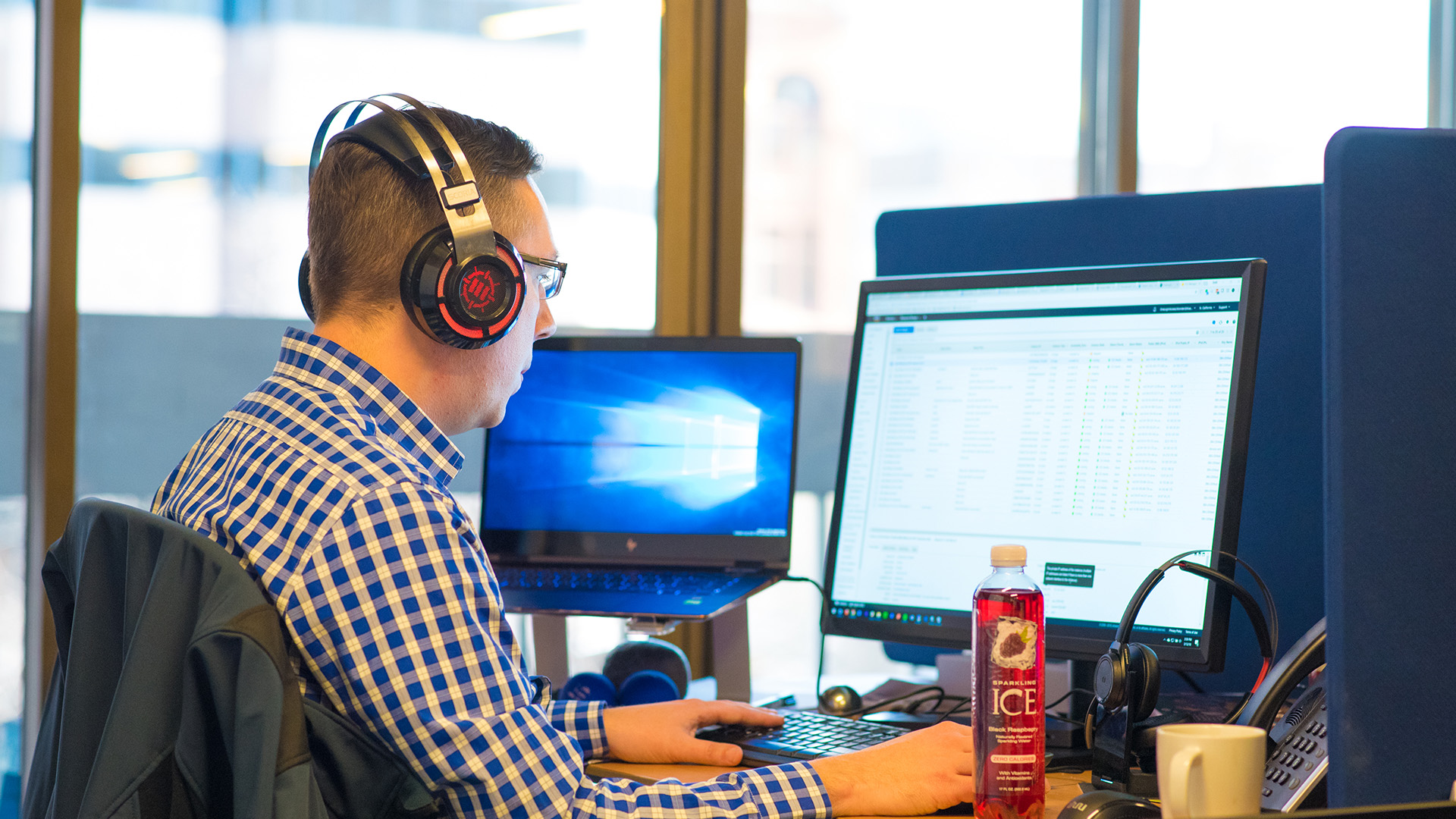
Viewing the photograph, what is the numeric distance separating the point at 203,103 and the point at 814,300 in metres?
1.18

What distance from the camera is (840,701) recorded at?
1314mm

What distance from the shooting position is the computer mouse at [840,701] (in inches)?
51.6

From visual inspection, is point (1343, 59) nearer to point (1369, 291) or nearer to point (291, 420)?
point (1369, 291)

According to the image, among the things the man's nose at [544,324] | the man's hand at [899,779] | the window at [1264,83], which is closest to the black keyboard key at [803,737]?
the man's hand at [899,779]

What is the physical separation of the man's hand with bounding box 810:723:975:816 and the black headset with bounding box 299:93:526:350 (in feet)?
1.58

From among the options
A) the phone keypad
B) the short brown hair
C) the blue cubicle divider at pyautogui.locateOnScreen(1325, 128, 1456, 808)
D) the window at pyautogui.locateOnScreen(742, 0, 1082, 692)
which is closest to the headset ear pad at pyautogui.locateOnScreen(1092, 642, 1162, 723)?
the phone keypad

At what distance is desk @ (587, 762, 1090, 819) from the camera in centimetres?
100

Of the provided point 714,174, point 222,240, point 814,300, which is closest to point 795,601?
point 814,300

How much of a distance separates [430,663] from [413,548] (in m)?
0.08

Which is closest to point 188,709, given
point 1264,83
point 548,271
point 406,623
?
point 406,623

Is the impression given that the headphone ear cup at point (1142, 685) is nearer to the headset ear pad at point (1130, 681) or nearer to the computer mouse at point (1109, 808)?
the headset ear pad at point (1130, 681)

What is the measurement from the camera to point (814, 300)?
2344 mm

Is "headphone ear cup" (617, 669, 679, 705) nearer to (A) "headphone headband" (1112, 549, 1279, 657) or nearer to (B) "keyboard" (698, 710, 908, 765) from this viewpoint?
(B) "keyboard" (698, 710, 908, 765)

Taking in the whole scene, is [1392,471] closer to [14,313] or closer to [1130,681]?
[1130,681]
